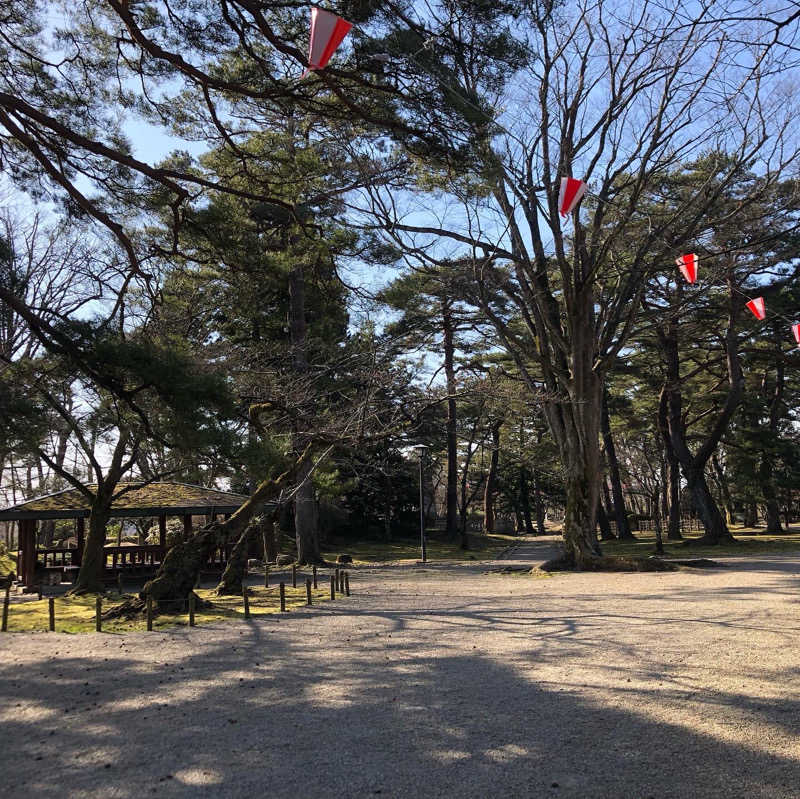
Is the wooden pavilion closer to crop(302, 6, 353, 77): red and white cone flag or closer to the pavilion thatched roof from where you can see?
the pavilion thatched roof

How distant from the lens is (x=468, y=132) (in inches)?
312

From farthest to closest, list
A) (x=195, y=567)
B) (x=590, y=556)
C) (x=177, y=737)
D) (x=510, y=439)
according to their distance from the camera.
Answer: (x=510, y=439) → (x=590, y=556) → (x=195, y=567) → (x=177, y=737)

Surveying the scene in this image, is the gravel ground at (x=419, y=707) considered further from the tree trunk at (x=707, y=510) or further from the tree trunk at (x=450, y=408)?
the tree trunk at (x=707, y=510)

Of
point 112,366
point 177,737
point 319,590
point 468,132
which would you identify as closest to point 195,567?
point 319,590

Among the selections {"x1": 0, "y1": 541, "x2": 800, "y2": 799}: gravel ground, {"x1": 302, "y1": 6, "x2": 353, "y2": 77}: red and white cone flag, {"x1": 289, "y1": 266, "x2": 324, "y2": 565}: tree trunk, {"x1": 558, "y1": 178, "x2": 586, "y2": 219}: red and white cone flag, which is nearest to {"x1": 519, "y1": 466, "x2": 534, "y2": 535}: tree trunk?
{"x1": 289, "y1": 266, "x2": 324, "y2": 565}: tree trunk

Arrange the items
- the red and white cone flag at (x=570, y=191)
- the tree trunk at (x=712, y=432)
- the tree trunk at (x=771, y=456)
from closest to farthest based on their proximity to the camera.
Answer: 1. the red and white cone flag at (x=570, y=191)
2. the tree trunk at (x=712, y=432)
3. the tree trunk at (x=771, y=456)

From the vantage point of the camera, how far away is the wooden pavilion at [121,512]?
561 inches

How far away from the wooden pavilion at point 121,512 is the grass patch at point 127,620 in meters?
2.20

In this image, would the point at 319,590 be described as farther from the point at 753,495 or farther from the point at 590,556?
the point at 753,495

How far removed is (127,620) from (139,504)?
6429mm

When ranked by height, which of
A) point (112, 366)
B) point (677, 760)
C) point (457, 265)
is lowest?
point (677, 760)

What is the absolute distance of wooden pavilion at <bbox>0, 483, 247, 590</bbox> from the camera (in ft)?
46.8

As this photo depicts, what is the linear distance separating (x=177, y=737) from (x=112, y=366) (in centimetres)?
405

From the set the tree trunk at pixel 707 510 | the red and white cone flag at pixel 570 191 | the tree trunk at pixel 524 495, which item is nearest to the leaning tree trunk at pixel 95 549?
the red and white cone flag at pixel 570 191
